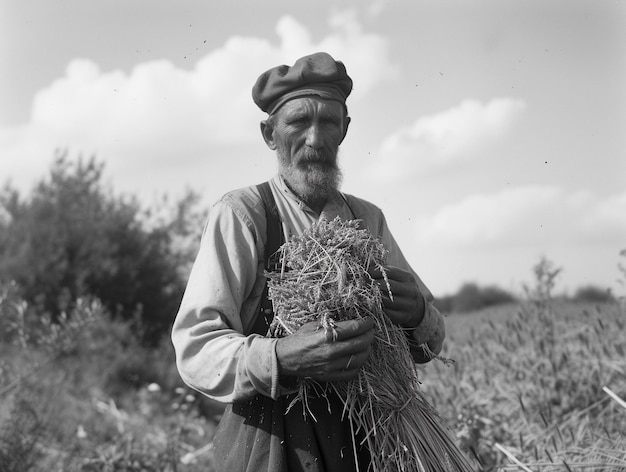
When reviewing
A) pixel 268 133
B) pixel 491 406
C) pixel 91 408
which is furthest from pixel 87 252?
pixel 268 133

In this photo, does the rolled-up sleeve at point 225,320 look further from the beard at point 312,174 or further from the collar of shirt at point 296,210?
the beard at point 312,174

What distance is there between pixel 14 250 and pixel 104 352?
10.7ft

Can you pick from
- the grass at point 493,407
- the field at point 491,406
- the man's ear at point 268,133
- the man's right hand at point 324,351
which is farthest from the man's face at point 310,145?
the grass at point 493,407

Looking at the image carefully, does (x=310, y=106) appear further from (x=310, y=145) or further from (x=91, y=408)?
(x=91, y=408)

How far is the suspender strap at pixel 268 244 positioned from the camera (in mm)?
2688

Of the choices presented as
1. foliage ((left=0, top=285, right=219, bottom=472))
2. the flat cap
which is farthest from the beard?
foliage ((left=0, top=285, right=219, bottom=472))

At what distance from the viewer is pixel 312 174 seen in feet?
9.52

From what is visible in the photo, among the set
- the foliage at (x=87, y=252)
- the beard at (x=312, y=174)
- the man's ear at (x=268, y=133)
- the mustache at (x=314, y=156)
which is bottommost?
the beard at (x=312, y=174)

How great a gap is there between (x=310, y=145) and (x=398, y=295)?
0.72m

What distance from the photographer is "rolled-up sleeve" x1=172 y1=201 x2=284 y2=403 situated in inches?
95.3

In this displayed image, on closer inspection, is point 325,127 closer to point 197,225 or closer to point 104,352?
point 104,352

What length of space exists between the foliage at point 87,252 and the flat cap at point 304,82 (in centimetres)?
980

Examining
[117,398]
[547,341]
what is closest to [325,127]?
[547,341]

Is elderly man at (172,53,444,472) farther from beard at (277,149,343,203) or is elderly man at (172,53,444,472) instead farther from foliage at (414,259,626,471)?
foliage at (414,259,626,471)
